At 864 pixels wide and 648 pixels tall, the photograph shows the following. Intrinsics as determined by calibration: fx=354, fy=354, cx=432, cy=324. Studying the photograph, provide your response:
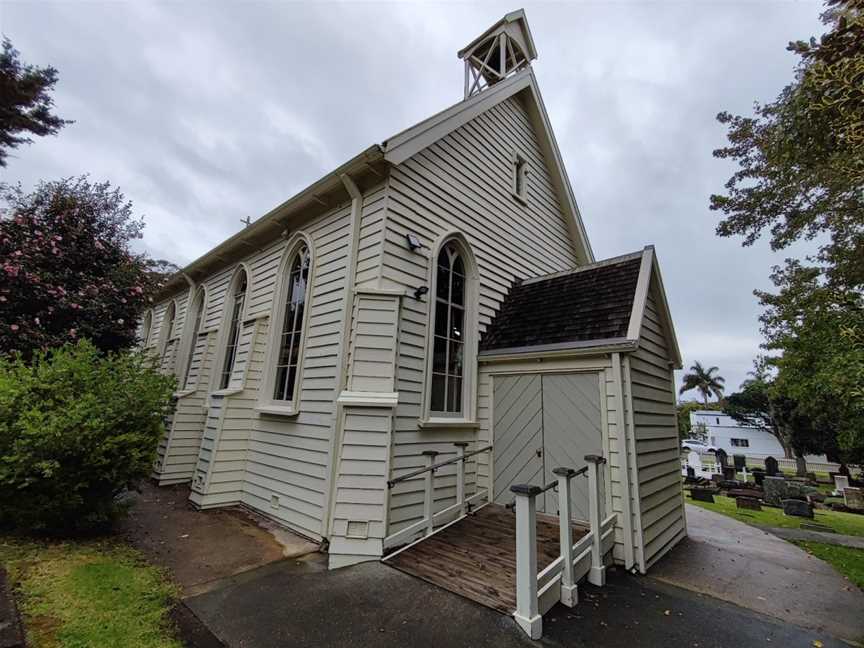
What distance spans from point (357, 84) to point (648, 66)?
9.55 metres

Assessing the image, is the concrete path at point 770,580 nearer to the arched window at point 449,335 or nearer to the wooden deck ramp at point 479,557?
the wooden deck ramp at point 479,557

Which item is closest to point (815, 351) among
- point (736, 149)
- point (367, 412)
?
point (736, 149)

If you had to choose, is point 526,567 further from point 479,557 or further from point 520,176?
point 520,176

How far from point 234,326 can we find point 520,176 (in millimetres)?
8495

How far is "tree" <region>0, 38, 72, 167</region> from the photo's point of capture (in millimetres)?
9789

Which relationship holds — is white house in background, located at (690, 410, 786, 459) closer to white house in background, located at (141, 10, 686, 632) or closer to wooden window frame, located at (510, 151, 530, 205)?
wooden window frame, located at (510, 151, 530, 205)

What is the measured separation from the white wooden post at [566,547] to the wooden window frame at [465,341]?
7.40 feet

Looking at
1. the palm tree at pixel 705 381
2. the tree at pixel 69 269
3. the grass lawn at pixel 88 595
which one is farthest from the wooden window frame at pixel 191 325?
the palm tree at pixel 705 381

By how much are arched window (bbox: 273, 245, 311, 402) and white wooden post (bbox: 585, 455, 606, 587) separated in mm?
4962

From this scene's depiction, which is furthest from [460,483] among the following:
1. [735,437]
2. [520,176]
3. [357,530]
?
[735,437]

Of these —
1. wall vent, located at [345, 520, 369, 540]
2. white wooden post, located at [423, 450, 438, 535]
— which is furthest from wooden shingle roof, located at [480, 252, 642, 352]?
wall vent, located at [345, 520, 369, 540]

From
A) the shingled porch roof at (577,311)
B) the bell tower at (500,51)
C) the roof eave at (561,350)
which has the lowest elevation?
the roof eave at (561,350)

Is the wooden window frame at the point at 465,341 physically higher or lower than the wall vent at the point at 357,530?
higher

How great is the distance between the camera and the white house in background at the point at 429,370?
4.95m
